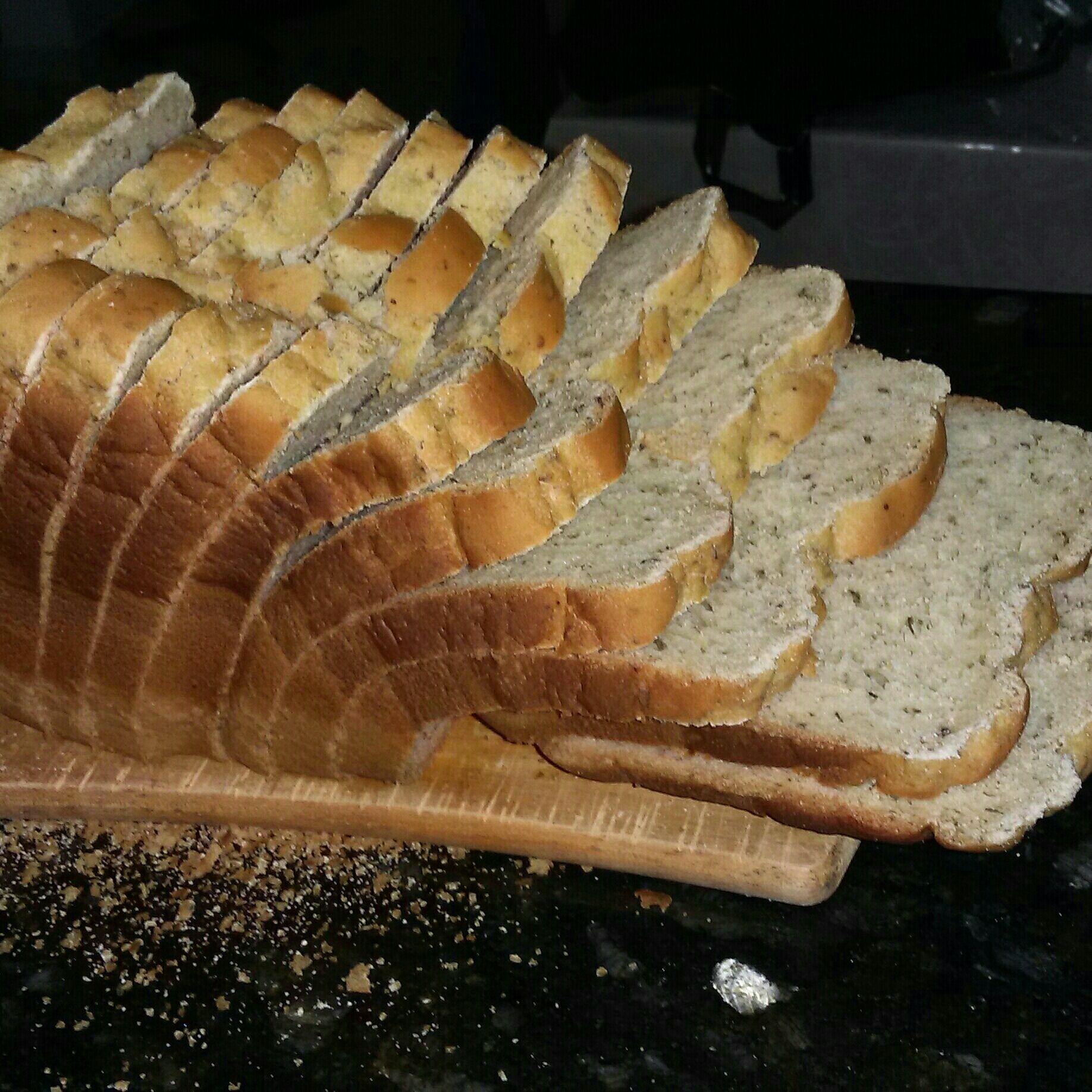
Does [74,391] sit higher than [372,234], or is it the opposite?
[372,234]

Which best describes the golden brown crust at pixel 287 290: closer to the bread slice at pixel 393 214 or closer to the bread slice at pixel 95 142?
the bread slice at pixel 393 214

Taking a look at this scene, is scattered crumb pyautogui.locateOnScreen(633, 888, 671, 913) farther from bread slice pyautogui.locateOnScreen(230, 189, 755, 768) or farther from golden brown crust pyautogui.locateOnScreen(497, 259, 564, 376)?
golden brown crust pyautogui.locateOnScreen(497, 259, 564, 376)

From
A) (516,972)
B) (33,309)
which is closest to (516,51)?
(33,309)

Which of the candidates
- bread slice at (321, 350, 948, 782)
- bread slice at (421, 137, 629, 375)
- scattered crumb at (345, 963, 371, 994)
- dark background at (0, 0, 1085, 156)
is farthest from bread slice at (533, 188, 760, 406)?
dark background at (0, 0, 1085, 156)

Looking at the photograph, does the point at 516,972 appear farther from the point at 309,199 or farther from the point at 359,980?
the point at 309,199

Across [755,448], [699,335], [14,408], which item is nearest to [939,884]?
[755,448]

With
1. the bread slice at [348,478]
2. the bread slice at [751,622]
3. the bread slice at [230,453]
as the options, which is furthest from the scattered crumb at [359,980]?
the bread slice at [230,453]

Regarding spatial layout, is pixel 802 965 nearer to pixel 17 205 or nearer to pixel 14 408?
pixel 14 408
